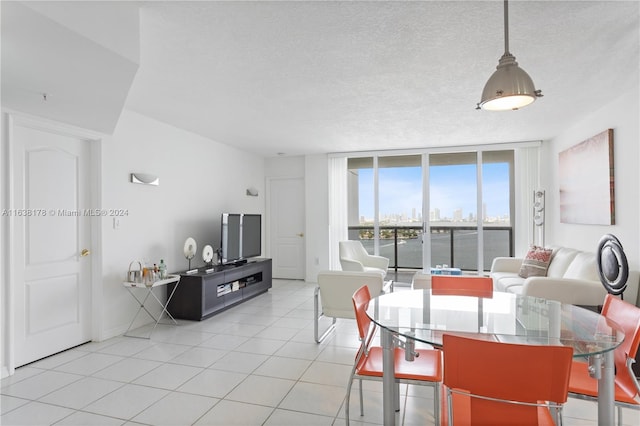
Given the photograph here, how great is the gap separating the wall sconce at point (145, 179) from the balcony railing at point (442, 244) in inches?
152

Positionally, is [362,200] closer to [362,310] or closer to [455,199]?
[455,199]

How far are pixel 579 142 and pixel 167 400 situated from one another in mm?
5437

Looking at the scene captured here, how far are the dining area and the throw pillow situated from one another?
96.4 inches

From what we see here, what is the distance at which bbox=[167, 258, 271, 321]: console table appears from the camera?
14.5 ft

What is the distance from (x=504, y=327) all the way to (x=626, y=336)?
603mm

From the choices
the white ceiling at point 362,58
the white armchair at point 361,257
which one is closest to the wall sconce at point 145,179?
the white ceiling at point 362,58

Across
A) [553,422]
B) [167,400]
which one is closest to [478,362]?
[553,422]

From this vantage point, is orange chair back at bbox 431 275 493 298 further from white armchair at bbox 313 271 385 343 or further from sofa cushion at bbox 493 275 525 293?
sofa cushion at bbox 493 275 525 293

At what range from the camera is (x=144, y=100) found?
373 centimetres

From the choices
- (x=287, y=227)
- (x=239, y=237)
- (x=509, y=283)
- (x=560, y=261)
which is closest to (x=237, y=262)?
(x=239, y=237)

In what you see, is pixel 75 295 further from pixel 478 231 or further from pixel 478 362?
pixel 478 231

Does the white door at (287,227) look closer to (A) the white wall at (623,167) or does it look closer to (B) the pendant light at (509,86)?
(A) the white wall at (623,167)

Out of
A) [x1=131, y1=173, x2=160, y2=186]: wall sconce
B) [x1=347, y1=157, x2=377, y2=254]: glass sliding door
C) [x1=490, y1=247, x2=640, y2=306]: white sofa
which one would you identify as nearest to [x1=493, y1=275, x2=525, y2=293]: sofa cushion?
[x1=490, y1=247, x2=640, y2=306]: white sofa

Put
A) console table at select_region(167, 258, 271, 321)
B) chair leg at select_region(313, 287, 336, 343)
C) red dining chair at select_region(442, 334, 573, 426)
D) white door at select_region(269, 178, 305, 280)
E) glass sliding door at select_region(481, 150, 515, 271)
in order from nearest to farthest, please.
A: red dining chair at select_region(442, 334, 573, 426) < chair leg at select_region(313, 287, 336, 343) < console table at select_region(167, 258, 271, 321) < glass sliding door at select_region(481, 150, 515, 271) < white door at select_region(269, 178, 305, 280)
